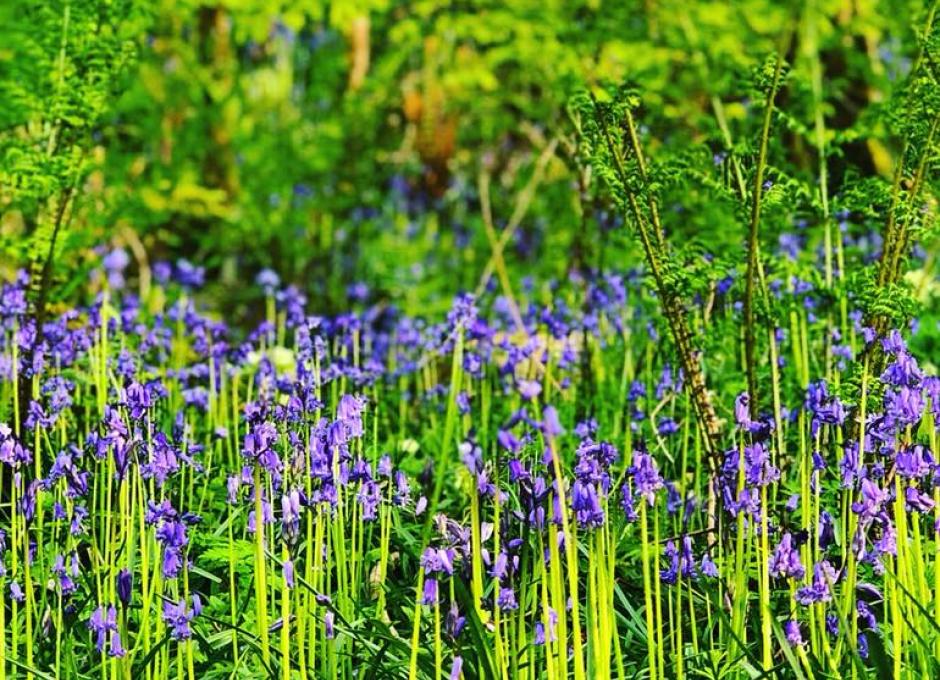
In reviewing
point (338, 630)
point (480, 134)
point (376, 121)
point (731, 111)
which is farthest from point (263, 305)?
point (338, 630)

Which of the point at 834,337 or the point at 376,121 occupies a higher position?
the point at 376,121

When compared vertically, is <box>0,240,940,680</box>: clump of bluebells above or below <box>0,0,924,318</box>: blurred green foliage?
below

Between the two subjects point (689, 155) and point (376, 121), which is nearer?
point (689, 155)

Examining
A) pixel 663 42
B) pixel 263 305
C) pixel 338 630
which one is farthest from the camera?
pixel 263 305

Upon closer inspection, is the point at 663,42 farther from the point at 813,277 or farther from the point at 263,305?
the point at 813,277

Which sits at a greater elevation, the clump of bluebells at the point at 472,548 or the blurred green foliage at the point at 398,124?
the blurred green foliage at the point at 398,124

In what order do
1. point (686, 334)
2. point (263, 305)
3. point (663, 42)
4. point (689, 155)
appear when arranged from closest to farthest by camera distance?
point (686, 334) → point (689, 155) → point (663, 42) → point (263, 305)

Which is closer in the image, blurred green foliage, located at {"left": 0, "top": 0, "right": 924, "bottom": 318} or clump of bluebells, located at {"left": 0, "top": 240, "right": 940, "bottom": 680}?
clump of bluebells, located at {"left": 0, "top": 240, "right": 940, "bottom": 680}

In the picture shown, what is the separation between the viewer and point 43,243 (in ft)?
14.4

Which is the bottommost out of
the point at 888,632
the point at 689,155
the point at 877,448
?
the point at 888,632

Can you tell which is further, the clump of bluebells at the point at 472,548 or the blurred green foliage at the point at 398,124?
the blurred green foliage at the point at 398,124

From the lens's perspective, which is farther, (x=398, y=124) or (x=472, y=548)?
(x=398, y=124)

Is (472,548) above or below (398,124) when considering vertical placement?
below

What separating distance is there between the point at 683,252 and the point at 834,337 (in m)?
1.04
